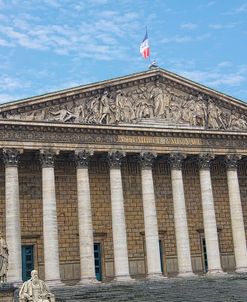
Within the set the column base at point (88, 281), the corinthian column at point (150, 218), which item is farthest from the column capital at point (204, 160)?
the column base at point (88, 281)

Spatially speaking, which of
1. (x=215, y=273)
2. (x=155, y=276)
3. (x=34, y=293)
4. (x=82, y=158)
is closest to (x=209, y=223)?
(x=215, y=273)

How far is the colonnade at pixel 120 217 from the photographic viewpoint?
27703mm

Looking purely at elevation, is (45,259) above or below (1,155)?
below

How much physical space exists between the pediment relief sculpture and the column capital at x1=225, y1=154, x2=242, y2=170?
1563 millimetres

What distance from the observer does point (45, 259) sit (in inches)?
1100

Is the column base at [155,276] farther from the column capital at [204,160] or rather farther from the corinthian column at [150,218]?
the column capital at [204,160]

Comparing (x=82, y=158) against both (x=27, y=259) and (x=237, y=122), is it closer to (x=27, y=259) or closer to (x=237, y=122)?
(x=27, y=259)

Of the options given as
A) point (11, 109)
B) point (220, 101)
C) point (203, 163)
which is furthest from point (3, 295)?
point (220, 101)

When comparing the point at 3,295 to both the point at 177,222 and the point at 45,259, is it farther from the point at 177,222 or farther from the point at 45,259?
the point at 177,222

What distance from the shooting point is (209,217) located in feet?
104

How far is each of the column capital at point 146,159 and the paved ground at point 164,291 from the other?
19.1 feet

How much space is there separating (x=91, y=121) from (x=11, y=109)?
407cm

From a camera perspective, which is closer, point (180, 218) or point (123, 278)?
point (123, 278)

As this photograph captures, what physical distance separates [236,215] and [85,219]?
8788mm
